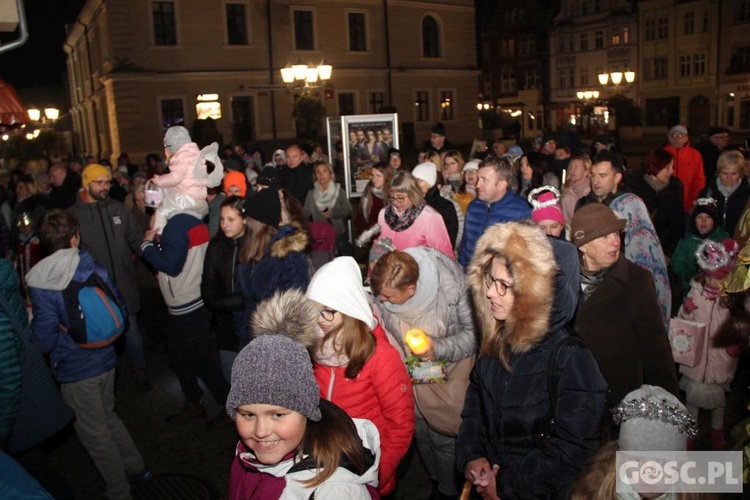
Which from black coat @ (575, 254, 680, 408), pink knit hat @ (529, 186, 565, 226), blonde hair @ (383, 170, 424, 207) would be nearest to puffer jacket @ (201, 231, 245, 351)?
blonde hair @ (383, 170, 424, 207)

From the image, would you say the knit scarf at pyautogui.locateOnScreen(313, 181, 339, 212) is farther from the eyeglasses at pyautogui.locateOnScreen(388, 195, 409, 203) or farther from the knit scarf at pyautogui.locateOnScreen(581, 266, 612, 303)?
the knit scarf at pyautogui.locateOnScreen(581, 266, 612, 303)

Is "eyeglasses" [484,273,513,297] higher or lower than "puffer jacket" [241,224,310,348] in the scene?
higher

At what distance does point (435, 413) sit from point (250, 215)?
2.07 m

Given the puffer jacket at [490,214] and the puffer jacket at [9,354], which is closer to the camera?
the puffer jacket at [9,354]

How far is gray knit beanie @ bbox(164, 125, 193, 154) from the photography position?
18.2ft

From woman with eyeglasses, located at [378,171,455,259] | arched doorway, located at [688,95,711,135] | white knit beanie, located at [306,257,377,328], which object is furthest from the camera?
arched doorway, located at [688,95,711,135]

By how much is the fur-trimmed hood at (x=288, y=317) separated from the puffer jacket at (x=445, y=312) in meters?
0.94

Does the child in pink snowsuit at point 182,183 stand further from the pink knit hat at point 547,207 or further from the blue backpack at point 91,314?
the pink knit hat at point 547,207

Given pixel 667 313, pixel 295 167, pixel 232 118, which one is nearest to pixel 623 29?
pixel 232 118

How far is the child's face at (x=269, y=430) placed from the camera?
7.30 feet

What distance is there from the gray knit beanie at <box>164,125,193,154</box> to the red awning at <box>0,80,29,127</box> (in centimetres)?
144

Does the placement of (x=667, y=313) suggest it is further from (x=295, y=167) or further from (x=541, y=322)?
(x=295, y=167)

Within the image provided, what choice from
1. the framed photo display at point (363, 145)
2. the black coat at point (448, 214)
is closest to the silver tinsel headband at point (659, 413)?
the black coat at point (448, 214)

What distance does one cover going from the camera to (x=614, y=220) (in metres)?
3.81
